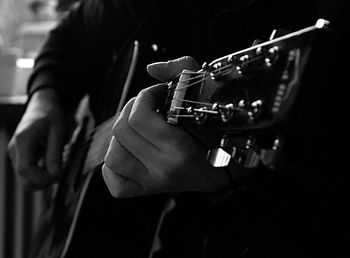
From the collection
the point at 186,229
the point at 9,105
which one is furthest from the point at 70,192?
the point at 9,105

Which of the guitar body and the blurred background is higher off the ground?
the guitar body

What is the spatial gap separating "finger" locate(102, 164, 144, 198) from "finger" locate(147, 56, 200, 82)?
130 mm

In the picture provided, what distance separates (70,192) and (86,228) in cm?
14

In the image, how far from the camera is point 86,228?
101 cm

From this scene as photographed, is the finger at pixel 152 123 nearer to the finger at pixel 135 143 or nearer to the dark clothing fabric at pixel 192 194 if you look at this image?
the finger at pixel 135 143

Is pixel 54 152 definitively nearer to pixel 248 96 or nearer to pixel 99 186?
pixel 99 186

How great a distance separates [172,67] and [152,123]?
0.09 metres

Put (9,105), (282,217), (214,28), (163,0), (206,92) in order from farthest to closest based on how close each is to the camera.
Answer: (9,105)
(163,0)
(214,28)
(282,217)
(206,92)

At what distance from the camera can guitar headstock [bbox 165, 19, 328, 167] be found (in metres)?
0.50

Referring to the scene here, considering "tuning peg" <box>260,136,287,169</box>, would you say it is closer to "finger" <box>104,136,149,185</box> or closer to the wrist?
"finger" <box>104,136,149,185</box>

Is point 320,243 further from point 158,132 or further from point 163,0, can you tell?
point 163,0

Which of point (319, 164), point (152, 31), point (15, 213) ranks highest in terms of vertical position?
point (319, 164)

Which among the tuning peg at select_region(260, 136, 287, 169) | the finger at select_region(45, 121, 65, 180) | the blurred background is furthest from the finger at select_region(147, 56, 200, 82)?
the blurred background

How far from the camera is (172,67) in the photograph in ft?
2.54
